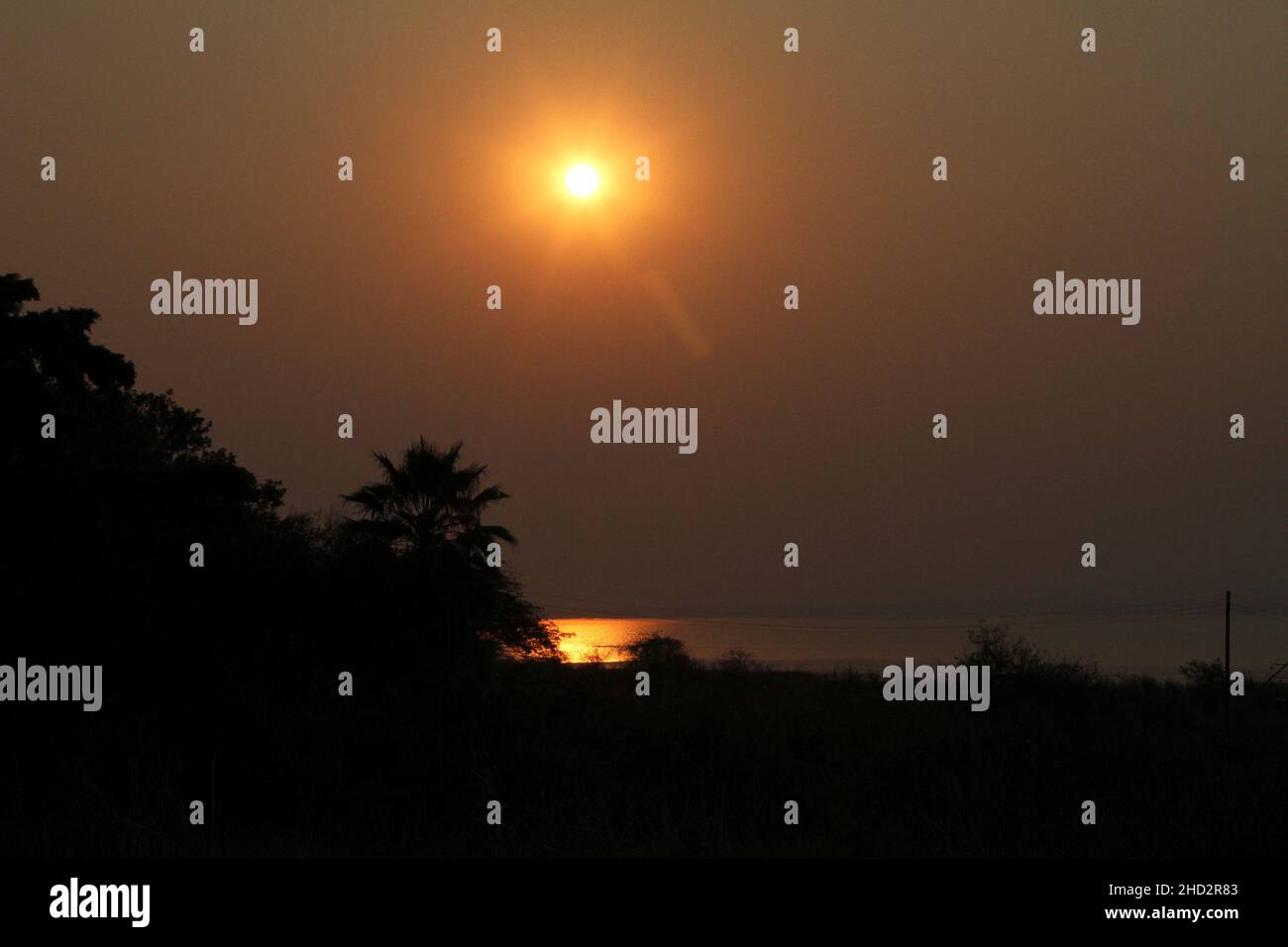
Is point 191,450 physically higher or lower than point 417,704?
higher

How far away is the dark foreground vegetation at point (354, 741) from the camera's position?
48.8 ft

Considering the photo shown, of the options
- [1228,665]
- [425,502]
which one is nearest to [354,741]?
[425,502]

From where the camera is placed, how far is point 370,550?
21297 millimetres

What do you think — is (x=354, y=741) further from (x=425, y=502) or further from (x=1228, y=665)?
(x=1228, y=665)

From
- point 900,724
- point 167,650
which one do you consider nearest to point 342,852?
point 167,650

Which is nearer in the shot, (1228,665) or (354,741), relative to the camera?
(354,741)

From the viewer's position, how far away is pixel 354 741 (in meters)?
18.4

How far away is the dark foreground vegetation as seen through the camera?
14883 millimetres

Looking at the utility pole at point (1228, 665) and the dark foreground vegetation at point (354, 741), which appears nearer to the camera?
the dark foreground vegetation at point (354, 741)

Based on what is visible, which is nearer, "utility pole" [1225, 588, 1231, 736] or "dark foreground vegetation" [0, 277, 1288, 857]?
"dark foreground vegetation" [0, 277, 1288, 857]

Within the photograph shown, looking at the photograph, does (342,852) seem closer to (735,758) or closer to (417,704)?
(417,704)
